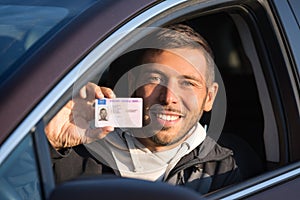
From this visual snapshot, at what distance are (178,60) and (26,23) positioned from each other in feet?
1.99

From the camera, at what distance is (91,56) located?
216 cm

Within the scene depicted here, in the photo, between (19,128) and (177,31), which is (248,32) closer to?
(177,31)

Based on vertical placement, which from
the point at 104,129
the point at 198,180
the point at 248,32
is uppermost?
the point at 248,32

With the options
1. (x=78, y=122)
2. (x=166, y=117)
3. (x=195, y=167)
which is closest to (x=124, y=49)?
(x=78, y=122)

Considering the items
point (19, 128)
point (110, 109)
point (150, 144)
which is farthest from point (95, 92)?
point (19, 128)

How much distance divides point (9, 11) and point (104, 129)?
0.46 metres

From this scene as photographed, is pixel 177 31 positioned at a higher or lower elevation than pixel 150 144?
higher

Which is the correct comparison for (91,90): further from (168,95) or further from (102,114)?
(168,95)

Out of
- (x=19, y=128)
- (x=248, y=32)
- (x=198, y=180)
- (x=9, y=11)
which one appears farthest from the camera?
(x=248, y=32)

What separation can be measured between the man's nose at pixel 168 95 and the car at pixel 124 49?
0.77 ft

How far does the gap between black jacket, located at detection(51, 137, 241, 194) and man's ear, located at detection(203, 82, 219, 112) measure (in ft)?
0.37

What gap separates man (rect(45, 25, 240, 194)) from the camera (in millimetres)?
2604

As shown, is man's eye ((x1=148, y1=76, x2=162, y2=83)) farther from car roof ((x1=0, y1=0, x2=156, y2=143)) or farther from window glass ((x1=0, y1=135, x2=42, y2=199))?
window glass ((x1=0, y1=135, x2=42, y2=199))

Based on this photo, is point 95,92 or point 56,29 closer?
point 56,29
